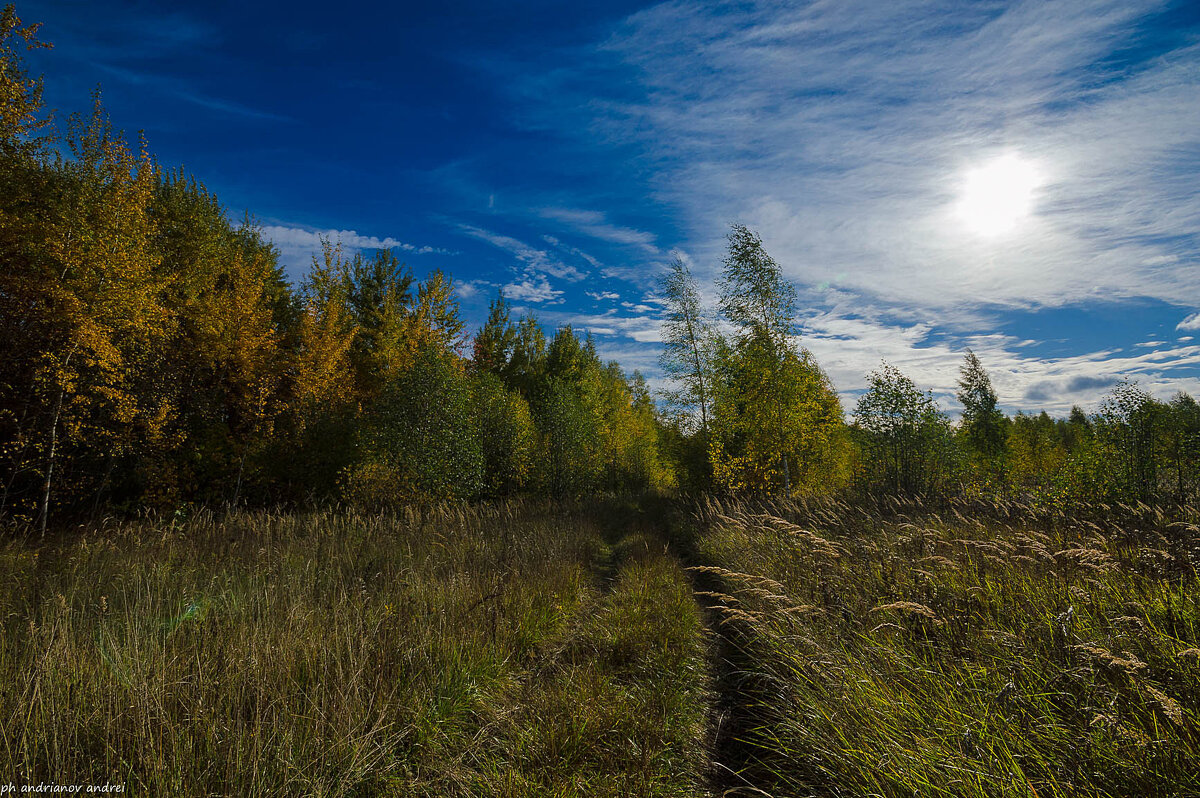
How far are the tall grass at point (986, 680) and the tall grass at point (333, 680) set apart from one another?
0.94m

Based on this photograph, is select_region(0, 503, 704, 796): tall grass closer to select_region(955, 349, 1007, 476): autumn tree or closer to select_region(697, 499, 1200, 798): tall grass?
select_region(697, 499, 1200, 798): tall grass

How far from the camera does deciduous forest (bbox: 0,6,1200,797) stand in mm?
2426

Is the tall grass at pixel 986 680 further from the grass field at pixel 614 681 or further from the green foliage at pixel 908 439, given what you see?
the green foliage at pixel 908 439

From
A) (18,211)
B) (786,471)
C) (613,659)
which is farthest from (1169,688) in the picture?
(18,211)

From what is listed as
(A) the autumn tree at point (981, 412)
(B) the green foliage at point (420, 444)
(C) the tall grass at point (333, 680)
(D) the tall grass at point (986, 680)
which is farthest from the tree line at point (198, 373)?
(A) the autumn tree at point (981, 412)

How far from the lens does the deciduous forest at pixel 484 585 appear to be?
7.96ft

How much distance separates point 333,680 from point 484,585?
2533 mm

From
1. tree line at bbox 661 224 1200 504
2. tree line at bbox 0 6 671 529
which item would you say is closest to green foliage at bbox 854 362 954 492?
tree line at bbox 661 224 1200 504

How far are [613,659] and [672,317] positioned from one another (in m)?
18.7

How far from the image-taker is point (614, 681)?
422cm

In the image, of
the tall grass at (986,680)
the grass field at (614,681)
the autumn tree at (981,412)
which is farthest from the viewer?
the autumn tree at (981,412)

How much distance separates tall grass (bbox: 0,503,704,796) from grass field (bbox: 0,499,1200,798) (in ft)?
0.08

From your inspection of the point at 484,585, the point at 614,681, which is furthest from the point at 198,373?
the point at 614,681

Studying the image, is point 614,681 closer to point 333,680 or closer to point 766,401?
point 333,680
